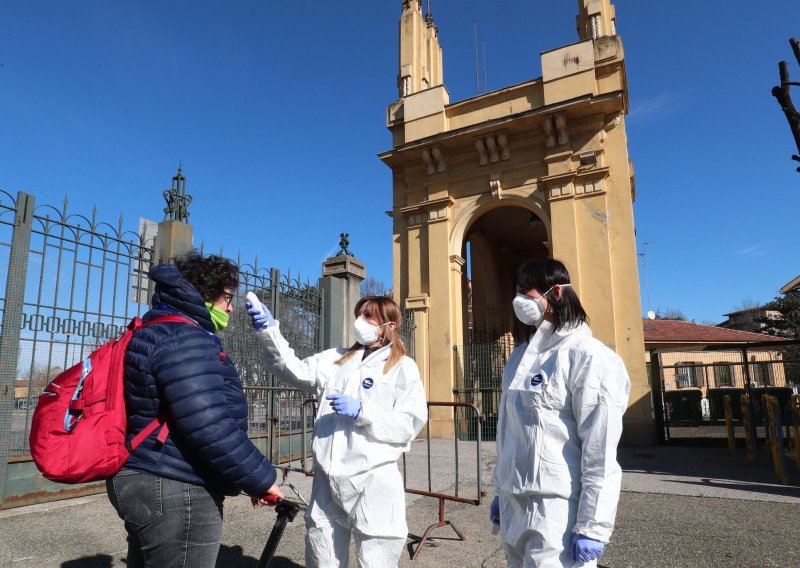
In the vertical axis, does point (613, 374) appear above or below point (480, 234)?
below

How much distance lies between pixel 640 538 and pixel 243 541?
3399mm

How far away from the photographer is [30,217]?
5.45 metres

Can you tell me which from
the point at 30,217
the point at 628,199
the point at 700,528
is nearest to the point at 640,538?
the point at 700,528

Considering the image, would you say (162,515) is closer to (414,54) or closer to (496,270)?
(414,54)

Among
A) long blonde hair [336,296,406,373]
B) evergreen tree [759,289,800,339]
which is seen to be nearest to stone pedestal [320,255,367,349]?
long blonde hair [336,296,406,373]

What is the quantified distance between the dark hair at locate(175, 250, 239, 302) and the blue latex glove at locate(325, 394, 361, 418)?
2.29ft

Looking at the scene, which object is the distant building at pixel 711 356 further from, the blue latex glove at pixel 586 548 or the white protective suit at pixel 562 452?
the blue latex glove at pixel 586 548

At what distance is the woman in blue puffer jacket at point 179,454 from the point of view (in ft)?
5.83

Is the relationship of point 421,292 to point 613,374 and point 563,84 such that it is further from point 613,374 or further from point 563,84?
point 613,374

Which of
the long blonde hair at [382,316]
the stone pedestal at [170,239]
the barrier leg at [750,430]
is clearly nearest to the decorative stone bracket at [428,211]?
the barrier leg at [750,430]

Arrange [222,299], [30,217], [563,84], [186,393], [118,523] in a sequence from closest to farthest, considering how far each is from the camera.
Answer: [186,393] < [222,299] < [118,523] < [30,217] < [563,84]

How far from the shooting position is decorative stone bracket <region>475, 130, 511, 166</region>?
485 inches

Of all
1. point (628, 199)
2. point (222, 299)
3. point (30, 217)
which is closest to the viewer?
point (222, 299)

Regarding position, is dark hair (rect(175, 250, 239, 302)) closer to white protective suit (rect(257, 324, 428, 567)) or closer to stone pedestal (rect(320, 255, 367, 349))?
white protective suit (rect(257, 324, 428, 567))
